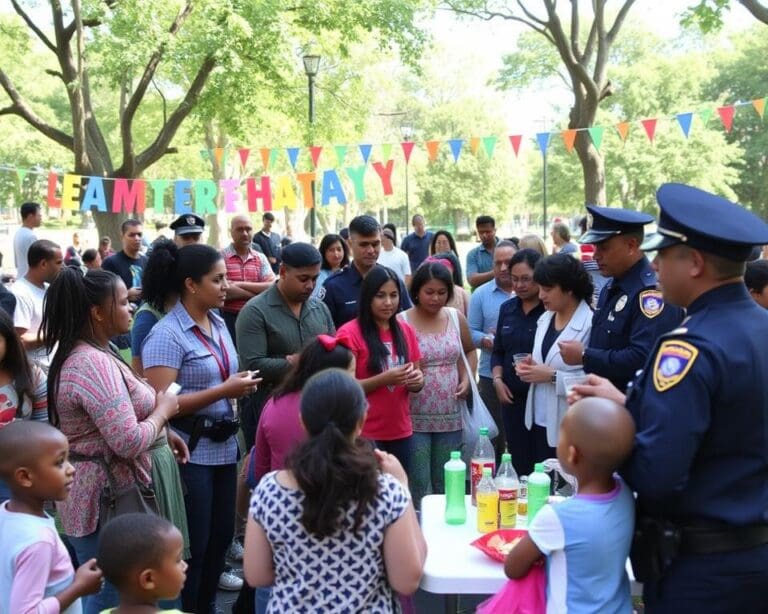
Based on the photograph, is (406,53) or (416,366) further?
(406,53)

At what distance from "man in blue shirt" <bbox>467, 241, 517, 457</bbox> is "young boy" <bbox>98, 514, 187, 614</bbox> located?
3448 millimetres

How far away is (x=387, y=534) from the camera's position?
75.7 inches

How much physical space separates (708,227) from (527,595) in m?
1.16

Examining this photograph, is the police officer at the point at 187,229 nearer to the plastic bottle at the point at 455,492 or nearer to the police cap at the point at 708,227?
the plastic bottle at the point at 455,492

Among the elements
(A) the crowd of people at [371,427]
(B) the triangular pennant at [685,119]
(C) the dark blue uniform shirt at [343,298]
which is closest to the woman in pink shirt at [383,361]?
(A) the crowd of people at [371,427]

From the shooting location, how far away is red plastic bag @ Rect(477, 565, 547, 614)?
213 centimetres

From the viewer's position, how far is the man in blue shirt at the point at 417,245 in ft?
39.2

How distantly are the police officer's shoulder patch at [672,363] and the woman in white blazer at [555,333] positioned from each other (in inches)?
70.2

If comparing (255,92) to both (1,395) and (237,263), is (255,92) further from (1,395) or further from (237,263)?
(1,395)

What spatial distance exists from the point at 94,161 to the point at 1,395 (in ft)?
40.8

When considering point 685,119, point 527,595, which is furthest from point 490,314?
point 685,119

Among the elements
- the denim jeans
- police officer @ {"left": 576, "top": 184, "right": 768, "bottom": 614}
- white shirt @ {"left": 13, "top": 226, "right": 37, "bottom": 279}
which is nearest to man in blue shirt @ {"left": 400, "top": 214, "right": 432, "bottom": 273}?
white shirt @ {"left": 13, "top": 226, "right": 37, "bottom": 279}

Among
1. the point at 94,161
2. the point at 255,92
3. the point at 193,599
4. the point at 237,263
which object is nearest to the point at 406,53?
the point at 255,92

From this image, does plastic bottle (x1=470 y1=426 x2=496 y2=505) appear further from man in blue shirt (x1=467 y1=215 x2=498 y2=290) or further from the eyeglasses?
man in blue shirt (x1=467 y1=215 x2=498 y2=290)
